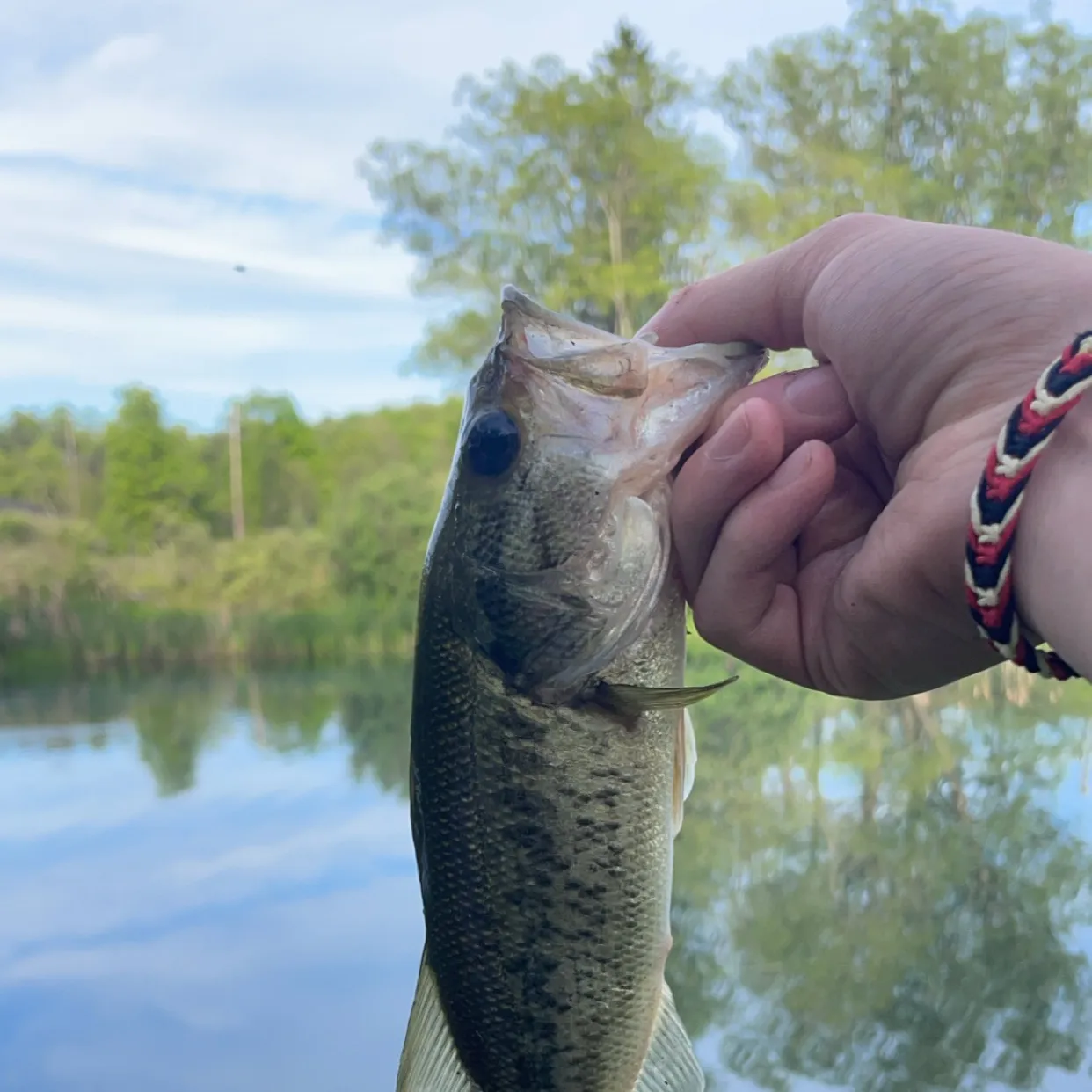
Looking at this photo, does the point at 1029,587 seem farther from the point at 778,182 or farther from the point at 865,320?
the point at 778,182

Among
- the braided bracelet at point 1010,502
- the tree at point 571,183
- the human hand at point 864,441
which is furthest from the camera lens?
the tree at point 571,183

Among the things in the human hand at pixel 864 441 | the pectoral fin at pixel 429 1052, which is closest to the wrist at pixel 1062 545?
the human hand at pixel 864 441

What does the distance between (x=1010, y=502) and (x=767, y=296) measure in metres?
0.40

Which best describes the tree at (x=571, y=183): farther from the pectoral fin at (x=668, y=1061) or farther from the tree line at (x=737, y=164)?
the pectoral fin at (x=668, y=1061)

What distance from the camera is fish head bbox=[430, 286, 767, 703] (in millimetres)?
881

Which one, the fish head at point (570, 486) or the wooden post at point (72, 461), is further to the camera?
the wooden post at point (72, 461)

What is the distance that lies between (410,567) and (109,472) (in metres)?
1.75

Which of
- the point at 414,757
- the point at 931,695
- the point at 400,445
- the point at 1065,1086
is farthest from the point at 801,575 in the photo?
the point at 400,445

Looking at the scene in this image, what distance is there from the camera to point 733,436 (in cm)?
82

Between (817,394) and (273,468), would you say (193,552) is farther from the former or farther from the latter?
(817,394)

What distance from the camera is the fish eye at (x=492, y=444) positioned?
90 centimetres

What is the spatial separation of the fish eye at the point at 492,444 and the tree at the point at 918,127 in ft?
12.2

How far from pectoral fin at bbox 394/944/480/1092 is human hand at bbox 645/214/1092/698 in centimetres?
47

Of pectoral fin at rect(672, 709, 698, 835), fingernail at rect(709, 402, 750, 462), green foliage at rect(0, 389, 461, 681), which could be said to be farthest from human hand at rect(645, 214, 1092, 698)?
green foliage at rect(0, 389, 461, 681)
